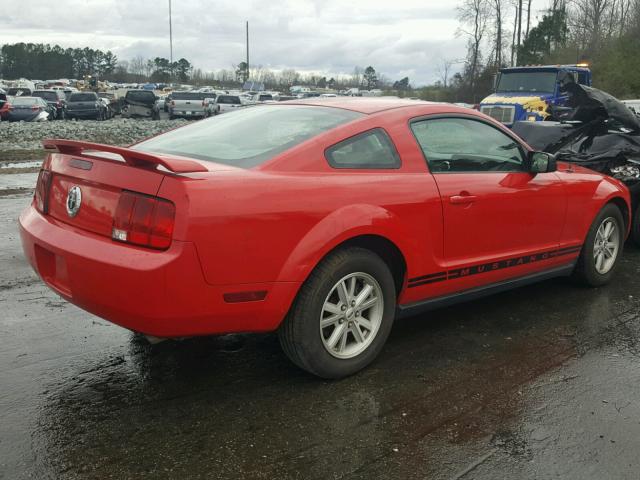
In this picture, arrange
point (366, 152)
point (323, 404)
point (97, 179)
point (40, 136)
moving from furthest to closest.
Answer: point (40, 136) < point (366, 152) < point (323, 404) < point (97, 179)

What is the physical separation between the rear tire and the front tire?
7.61ft

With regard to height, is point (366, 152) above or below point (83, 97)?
below

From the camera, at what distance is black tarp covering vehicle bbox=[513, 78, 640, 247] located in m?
6.64

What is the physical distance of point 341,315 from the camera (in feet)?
11.5

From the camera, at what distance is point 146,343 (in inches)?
161

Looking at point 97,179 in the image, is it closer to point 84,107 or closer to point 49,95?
point 84,107

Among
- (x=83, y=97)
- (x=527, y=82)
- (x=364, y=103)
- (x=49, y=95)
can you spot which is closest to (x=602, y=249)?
(x=364, y=103)

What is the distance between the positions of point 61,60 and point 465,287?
428ft

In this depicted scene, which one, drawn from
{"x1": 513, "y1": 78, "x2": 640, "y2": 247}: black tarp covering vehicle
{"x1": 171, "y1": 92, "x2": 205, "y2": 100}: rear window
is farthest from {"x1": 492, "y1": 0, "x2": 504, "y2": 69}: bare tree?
{"x1": 513, "y1": 78, "x2": 640, "y2": 247}: black tarp covering vehicle

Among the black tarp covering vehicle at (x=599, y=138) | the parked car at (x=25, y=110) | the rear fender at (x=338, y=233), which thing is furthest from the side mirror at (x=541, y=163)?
the parked car at (x=25, y=110)

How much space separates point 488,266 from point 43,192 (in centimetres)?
280

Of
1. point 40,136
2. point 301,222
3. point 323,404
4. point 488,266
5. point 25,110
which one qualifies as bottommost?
point 323,404

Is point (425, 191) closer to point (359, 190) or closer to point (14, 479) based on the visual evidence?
point (359, 190)

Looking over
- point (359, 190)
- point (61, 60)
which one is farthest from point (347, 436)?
point (61, 60)
